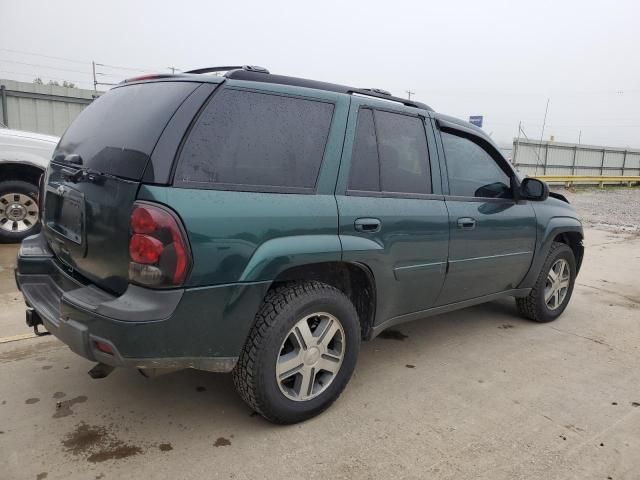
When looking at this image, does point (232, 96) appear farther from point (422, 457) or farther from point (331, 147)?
point (422, 457)

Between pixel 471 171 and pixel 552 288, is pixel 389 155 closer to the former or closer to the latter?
pixel 471 171

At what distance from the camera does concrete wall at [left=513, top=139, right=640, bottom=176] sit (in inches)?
981

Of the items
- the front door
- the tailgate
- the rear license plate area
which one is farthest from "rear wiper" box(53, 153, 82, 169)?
the front door

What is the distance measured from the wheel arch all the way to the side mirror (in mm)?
1736

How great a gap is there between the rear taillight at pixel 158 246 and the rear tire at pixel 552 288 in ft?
10.9

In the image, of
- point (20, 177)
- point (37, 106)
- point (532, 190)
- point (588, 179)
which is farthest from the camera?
point (588, 179)

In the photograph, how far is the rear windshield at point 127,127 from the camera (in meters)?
2.26

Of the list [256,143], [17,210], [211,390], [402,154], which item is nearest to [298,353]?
[211,390]

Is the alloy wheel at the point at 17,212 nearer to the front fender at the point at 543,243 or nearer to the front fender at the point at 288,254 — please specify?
the front fender at the point at 288,254

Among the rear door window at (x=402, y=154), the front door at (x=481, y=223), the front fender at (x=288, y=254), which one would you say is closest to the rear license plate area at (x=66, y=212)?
the front fender at (x=288, y=254)

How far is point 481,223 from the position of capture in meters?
3.54

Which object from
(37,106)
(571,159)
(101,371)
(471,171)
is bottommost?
(101,371)

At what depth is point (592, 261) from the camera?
744cm

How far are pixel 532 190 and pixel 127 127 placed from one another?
9.91ft
